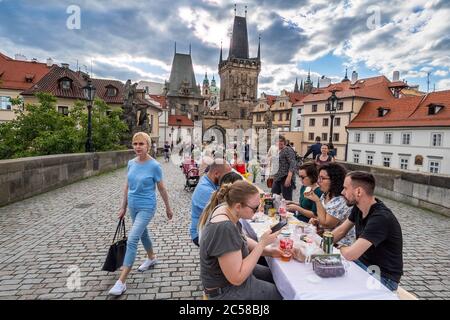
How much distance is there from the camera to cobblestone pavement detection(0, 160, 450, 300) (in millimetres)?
3439

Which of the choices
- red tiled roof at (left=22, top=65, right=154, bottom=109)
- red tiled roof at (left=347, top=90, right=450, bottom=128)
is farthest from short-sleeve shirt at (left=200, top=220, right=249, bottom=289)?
red tiled roof at (left=347, top=90, right=450, bottom=128)

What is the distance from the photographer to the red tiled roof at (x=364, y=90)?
37812 mm

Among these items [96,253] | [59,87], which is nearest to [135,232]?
[96,253]

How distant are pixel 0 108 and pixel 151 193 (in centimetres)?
4532

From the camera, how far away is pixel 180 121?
5994 centimetres

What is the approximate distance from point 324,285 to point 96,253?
3.83 m

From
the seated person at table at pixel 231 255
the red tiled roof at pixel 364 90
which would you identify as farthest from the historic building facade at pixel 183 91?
the seated person at table at pixel 231 255

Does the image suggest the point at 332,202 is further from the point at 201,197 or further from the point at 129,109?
the point at 129,109

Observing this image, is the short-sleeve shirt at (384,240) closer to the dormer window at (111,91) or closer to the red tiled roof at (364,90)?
the red tiled roof at (364,90)

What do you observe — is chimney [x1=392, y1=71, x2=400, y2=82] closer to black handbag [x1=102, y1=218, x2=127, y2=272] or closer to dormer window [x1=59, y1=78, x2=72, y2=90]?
dormer window [x1=59, y1=78, x2=72, y2=90]

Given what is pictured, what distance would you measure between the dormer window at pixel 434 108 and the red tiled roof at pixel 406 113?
0.99 feet

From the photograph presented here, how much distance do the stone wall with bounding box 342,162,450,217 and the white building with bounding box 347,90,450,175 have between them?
77.4 feet
